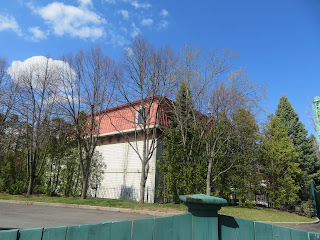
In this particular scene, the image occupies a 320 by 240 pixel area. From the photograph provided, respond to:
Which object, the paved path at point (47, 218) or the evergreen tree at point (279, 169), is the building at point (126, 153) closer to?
the paved path at point (47, 218)

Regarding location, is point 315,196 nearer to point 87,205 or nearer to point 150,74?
point 150,74

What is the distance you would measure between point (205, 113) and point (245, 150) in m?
4.78

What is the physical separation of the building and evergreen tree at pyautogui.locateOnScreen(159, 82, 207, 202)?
1.29 m

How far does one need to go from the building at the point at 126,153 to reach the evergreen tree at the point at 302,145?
1381 cm

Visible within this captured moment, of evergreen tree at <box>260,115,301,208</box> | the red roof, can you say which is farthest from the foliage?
the red roof

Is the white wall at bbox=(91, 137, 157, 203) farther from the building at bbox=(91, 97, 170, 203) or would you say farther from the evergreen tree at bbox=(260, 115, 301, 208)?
the evergreen tree at bbox=(260, 115, 301, 208)

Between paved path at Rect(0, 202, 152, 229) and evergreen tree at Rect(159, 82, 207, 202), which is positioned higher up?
evergreen tree at Rect(159, 82, 207, 202)

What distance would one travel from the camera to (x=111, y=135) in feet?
79.8

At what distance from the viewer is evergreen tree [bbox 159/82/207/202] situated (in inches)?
685

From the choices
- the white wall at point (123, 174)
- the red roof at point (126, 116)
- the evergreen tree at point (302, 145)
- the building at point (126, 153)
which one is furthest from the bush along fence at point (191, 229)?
the evergreen tree at point (302, 145)

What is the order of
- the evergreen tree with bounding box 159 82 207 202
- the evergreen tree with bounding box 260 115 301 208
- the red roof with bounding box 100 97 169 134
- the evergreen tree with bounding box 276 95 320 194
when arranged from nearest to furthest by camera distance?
the evergreen tree with bounding box 159 82 207 202 → the evergreen tree with bounding box 260 115 301 208 → the red roof with bounding box 100 97 169 134 → the evergreen tree with bounding box 276 95 320 194

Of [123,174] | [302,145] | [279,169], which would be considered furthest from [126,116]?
[302,145]

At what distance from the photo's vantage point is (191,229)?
2650mm

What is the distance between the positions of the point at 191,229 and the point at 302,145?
26157mm
